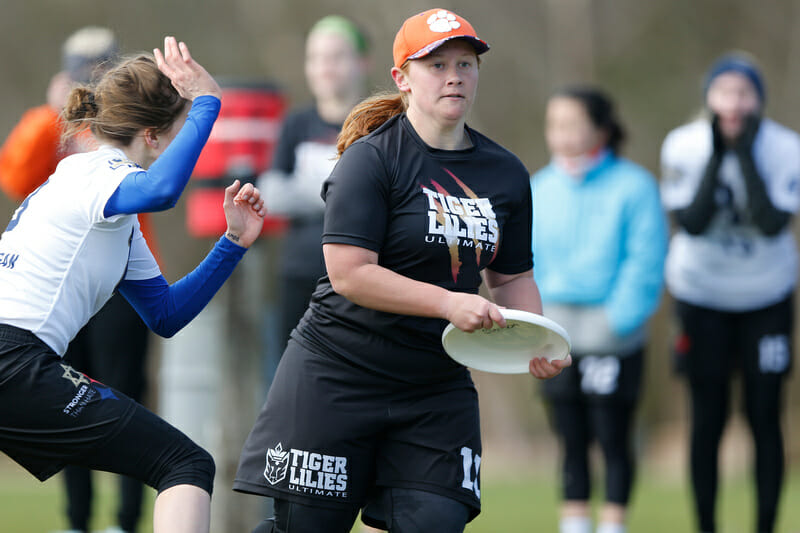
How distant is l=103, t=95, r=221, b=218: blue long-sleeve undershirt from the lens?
11.0 feet

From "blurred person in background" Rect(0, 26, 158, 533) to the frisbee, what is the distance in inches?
95.6

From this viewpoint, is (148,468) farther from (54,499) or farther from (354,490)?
(54,499)

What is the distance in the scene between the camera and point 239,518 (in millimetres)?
6953

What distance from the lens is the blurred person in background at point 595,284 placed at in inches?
232

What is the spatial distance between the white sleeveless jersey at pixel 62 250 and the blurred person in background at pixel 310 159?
2.52m

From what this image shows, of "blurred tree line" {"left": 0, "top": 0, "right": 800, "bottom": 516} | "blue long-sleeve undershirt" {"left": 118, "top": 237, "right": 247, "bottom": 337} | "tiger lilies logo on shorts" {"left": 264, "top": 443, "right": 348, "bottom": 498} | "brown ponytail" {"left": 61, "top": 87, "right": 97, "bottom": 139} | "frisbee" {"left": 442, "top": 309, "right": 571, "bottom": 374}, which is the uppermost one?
"blurred tree line" {"left": 0, "top": 0, "right": 800, "bottom": 516}

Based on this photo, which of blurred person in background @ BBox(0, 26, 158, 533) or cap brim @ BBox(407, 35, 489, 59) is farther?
blurred person in background @ BBox(0, 26, 158, 533)

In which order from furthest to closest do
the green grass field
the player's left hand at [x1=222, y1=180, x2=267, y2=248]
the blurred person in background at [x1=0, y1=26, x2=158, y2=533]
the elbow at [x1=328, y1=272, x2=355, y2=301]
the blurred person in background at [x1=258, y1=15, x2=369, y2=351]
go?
1. the green grass field
2. the blurred person in background at [x1=258, y1=15, x2=369, y2=351]
3. the blurred person in background at [x1=0, y1=26, x2=158, y2=533]
4. the player's left hand at [x1=222, y1=180, x2=267, y2=248]
5. the elbow at [x1=328, y1=272, x2=355, y2=301]

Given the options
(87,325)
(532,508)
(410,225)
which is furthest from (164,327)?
(532,508)

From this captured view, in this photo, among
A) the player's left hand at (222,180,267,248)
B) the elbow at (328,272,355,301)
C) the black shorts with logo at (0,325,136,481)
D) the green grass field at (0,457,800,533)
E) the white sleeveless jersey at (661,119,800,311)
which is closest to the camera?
the black shorts with logo at (0,325,136,481)

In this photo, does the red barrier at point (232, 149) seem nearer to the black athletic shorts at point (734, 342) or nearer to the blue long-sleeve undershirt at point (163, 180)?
the black athletic shorts at point (734, 342)

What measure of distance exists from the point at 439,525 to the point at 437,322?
0.64 metres

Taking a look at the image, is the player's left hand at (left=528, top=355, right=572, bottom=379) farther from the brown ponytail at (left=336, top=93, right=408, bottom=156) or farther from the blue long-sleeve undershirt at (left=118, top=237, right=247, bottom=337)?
the blue long-sleeve undershirt at (left=118, top=237, right=247, bottom=337)

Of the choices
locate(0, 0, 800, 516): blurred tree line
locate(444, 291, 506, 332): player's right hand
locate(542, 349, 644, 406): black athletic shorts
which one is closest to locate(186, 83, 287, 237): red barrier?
locate(542, 349, 644, 406): black athletic shorts
